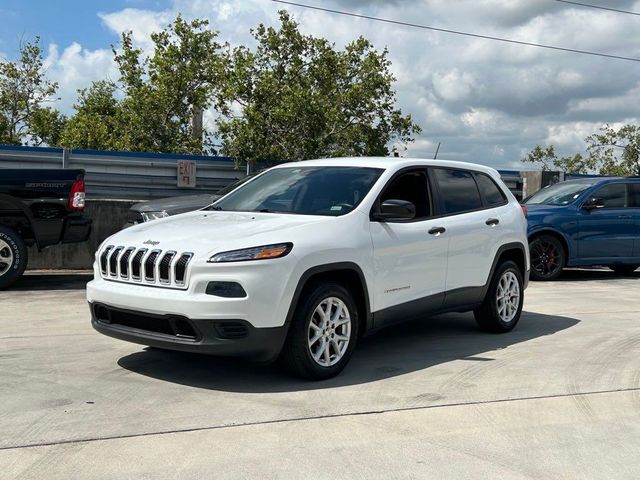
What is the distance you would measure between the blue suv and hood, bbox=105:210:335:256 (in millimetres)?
7576

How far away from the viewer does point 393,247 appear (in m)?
5.96

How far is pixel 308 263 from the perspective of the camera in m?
5.20

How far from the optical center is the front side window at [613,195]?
41.7ft

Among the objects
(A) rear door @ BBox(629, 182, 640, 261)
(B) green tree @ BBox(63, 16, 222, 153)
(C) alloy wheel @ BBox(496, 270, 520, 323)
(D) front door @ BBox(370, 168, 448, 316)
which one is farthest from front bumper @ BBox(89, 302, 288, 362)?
(B) green tree @ BBox(63, 16, 222, 153)

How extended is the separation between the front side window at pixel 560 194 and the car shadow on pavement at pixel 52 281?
7532 millimetres

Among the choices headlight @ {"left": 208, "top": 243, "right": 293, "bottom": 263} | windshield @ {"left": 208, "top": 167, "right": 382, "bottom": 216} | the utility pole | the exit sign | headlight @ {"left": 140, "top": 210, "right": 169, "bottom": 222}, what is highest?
the utility pole

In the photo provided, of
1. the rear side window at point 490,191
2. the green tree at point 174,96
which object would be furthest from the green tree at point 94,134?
the rear side window at point 490,191

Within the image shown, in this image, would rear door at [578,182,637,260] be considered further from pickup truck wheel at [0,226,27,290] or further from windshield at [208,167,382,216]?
pickup truck wheel at [0,226,27,290]

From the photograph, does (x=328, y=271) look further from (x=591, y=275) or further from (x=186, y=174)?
(x=186, y=174)

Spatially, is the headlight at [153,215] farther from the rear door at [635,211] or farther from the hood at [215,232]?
the rear door at [635,211]

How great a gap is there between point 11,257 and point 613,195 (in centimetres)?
950

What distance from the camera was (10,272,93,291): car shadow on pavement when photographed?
33.9ft

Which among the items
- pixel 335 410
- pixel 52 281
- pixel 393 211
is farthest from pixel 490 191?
pixel 52 281

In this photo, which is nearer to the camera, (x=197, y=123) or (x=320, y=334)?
(x=320, y=334)
